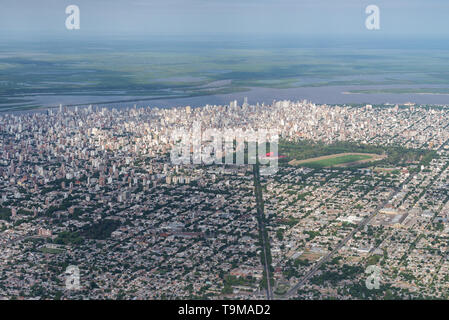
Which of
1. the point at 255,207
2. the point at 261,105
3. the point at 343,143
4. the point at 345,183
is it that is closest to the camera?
the point at 255,207

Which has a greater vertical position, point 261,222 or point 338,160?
point 338,160

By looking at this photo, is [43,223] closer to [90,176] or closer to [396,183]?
[90,176]

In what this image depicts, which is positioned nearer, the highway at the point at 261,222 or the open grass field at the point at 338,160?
the highway at the point at 261,222

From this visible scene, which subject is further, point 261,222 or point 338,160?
point 338,160

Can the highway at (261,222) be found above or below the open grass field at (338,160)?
below

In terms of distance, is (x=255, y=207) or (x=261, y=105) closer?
(x=255, y=207)

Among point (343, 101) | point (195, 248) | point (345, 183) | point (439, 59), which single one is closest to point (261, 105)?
point (343, 101)

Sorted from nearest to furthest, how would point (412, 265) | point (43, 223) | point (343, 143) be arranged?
1. point (412, 265)
2. point (43, 223)
3. point (343, 143)

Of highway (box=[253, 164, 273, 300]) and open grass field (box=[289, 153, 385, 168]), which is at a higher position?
open grass field (box=[289, 153, 385, 168])
